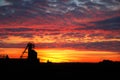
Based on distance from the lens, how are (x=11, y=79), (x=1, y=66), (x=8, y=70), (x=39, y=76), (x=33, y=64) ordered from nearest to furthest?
(x=11, y=79) → (x=39, y=76) → (x=8, y=70) → (x=1, y=66) → (x=33, y=64)

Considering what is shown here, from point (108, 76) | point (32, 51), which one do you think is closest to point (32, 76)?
point (108, 76)

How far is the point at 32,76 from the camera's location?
41.9m

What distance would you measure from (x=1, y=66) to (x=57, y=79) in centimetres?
1494

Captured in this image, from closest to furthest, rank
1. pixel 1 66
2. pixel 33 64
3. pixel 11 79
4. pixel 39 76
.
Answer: pixel 11 79, pixel 39 76, pixel 1 66, pixel 33 64

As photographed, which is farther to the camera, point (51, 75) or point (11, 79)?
point (51, 75)

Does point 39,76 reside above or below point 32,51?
below

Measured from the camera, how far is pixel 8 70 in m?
46.4

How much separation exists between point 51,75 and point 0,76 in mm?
8534

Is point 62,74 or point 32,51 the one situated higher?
point 32,51

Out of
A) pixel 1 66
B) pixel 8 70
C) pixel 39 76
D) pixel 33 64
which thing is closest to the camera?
pixel 39 76

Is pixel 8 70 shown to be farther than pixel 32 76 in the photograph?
Yes

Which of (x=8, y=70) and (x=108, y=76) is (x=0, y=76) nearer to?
(x=8, y=70)

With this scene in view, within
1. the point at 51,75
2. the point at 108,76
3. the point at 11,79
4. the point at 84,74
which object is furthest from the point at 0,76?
the point at 108,76

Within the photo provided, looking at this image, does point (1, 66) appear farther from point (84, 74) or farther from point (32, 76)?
point (84, 74)
